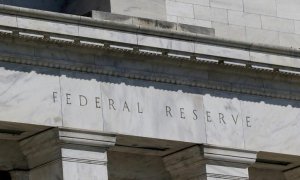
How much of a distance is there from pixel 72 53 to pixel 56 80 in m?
1.01

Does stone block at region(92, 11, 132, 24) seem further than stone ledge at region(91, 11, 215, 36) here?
No

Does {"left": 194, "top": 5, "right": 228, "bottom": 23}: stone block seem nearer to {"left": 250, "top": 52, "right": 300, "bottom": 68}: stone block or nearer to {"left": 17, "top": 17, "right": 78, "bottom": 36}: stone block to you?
{"left": 250, "top": 52, "right": 300, "bottom": 68}: stone block

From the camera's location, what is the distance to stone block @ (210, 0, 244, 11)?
5178 cm

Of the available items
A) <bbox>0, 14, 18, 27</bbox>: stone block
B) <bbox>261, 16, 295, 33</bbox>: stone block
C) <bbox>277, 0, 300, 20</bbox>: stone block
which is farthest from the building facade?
<bbox>277, 0, 300, 20</bbox>: stone block

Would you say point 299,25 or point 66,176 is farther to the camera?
point 299,25

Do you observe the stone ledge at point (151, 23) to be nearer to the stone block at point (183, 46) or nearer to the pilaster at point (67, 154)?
the stone block at point (183, 46)

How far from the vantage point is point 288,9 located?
175 feet

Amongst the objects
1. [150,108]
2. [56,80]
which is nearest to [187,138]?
[150,108]

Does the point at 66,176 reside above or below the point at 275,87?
below

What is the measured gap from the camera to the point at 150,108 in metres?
47.5

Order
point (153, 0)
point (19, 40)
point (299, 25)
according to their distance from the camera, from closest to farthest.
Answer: point (19, 40)
point (153, 0)
point (299, 25)

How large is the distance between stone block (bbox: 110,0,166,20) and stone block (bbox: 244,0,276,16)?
361 centimetres

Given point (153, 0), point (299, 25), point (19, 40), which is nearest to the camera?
point (19, 40)

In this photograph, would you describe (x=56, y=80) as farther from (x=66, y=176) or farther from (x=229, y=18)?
(x=229, y=18)
